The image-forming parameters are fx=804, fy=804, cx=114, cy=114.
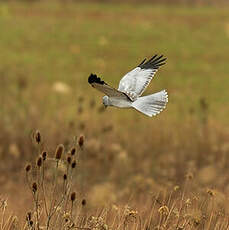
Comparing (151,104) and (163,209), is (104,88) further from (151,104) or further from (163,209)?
(163,209)

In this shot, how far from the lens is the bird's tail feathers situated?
2.92m

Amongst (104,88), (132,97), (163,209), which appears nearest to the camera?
(104,88)

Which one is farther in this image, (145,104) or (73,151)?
(73,151)

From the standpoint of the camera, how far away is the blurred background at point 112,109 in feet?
29.9

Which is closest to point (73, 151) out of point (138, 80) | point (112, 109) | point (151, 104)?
point (138, 80)

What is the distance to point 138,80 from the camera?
3.40 meters

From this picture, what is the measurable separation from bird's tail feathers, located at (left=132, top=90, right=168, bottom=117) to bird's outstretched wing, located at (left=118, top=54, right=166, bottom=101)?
49 mm

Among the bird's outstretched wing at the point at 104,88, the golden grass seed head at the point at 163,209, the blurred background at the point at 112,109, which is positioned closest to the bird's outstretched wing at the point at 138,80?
the bird's outstretched wing at the point at 104,88

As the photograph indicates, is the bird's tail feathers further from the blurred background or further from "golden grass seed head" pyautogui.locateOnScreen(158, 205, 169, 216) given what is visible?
"golden grass seed head" pyautogui.locateOnScreen(158, 205, 169, 216)

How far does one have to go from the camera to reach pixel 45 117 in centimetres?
1039

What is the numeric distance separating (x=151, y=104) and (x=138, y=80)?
403 mm

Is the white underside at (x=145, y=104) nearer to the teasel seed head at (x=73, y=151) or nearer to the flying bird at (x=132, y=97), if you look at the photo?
the flying bird at (x=132, y=97)

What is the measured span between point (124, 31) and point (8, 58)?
18.7ft

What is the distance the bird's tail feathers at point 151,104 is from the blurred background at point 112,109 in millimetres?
412
